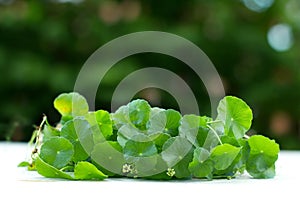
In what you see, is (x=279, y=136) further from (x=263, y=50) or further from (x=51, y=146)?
(x=51, y=146)

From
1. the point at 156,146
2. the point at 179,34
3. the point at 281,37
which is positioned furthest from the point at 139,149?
the point at 281,37

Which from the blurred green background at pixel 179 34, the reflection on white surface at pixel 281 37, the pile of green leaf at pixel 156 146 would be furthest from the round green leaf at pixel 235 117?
the reflection on white surface at pixel 281 37

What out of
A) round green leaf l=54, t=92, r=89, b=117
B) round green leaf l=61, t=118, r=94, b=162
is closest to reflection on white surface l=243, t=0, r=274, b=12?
round green leaf l=54, t=92, r=89, b=117

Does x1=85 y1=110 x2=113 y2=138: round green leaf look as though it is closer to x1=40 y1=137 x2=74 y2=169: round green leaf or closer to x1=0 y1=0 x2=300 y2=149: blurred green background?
x1=40 y1=137 x2=74 y2=169: round green leaf

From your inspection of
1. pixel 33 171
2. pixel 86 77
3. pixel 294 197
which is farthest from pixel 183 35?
pixel 294 197

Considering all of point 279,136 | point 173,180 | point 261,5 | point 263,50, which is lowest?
point 279,136

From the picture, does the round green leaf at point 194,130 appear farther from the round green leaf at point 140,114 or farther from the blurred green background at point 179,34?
the blurred green background at point 179,34

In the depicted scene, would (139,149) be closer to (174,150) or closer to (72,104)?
(174,150)
